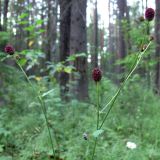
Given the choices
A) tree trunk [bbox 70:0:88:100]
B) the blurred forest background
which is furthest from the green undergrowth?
tree trunk [bbox 70:0:88:100]

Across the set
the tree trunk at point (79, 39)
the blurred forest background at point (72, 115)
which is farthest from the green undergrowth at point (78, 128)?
the tree trunk at point (79, 39)

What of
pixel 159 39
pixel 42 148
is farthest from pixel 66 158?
pixel 159 39

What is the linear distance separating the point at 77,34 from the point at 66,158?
311 centimetres

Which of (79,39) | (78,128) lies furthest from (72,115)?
(79,39)

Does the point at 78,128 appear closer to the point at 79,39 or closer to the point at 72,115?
the point at 72,115

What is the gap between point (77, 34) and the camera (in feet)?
18.7

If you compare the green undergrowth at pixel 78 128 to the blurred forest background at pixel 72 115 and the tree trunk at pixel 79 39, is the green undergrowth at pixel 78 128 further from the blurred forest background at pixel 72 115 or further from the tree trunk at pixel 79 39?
the tree trunk at pixel 79 39

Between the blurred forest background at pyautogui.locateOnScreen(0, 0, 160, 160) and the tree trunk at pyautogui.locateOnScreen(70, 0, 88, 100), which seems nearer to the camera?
the blurred forest background at pyautogui.locateOnScreen(0, 0, 160, 160)

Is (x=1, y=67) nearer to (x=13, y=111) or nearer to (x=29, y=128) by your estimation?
(x=13, y=111)

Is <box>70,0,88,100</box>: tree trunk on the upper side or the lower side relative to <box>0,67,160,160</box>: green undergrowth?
upper

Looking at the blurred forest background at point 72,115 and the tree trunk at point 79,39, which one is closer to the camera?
the blurred forest background at point 72,115

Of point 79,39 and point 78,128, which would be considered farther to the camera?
point 79,39

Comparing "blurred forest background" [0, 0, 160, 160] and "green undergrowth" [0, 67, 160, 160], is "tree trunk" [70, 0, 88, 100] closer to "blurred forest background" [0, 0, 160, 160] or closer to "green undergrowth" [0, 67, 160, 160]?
"blurred forest background" [0, 0, 160, 160]

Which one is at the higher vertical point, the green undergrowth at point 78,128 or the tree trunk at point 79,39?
the tree trunk at point 79,39
